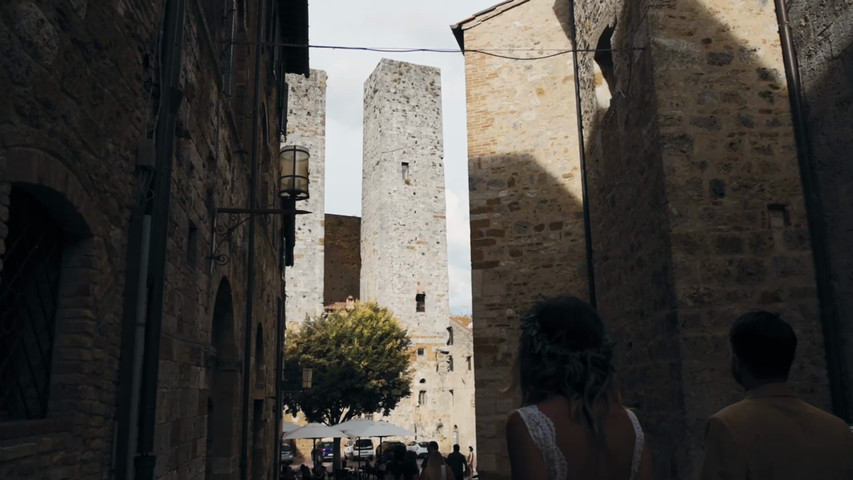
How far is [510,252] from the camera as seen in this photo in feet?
35.6

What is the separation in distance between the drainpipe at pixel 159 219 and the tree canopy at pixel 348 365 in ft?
70.1

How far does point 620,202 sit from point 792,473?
22.9 feet

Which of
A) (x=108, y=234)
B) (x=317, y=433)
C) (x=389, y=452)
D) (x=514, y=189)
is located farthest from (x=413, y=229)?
(x=108, y=234)

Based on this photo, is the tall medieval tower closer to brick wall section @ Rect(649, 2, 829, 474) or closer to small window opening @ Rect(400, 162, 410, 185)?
small window opening @ Rect(400, 162, 410, 185)

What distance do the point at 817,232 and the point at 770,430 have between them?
5.53m

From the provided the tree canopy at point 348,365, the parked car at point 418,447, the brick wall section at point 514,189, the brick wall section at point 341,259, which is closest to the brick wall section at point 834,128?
the brick wall section at point 514,189

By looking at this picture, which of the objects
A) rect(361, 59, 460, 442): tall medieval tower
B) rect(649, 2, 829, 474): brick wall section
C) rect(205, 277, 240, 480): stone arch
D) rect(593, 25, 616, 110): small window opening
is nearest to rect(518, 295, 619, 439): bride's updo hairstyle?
rect(649, 2, 829, 474): brick wall section

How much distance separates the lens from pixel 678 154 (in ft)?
23.0

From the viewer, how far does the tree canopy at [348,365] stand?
25500 millimetres

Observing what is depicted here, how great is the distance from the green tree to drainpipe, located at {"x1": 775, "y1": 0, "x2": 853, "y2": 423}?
20.3 m

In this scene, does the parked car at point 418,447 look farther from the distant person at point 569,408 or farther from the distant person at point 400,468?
the distant person at point 569,408

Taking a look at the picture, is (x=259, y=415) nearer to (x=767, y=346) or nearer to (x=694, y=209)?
(x=694, y=209)

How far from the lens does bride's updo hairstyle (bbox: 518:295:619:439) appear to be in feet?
5.94

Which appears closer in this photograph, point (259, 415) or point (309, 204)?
point (259, 415)
